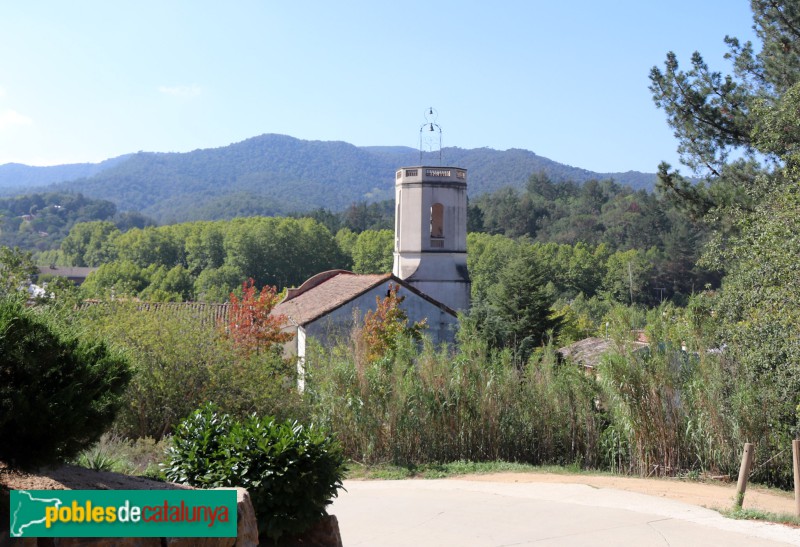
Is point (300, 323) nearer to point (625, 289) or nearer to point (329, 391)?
point (329, 391)

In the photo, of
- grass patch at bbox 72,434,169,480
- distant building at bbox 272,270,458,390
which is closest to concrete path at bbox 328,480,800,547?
grass patch at bbox 72,434,169,480

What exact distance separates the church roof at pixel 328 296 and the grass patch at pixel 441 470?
46.4ft

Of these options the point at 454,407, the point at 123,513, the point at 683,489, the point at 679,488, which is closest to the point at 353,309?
the point at 454,407

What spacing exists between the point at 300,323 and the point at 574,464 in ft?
48.3

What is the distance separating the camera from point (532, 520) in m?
8.93

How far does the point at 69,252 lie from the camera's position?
11569cm

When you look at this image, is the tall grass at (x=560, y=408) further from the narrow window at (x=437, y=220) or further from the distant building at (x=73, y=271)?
the distant building at (x=73, y=271)

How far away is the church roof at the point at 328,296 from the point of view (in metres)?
27.9

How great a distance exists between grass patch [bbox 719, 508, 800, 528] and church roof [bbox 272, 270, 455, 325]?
18.9m

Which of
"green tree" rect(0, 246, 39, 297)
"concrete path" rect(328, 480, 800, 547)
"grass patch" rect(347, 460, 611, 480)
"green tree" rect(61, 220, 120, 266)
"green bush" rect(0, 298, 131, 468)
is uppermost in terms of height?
"green tree" rect(61, 220, 120, 266)

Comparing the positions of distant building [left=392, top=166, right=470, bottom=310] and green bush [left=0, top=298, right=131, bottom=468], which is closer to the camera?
green bush [left=0, top=298, right=131, bottom=468]

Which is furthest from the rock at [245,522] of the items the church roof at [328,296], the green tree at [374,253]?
the green tree at [374,253]

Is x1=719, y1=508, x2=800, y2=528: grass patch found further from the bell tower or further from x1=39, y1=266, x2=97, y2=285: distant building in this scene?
x1=39, y1=266, x2=97, y2=285: distant building

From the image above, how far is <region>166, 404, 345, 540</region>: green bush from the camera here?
6277 millimetres
